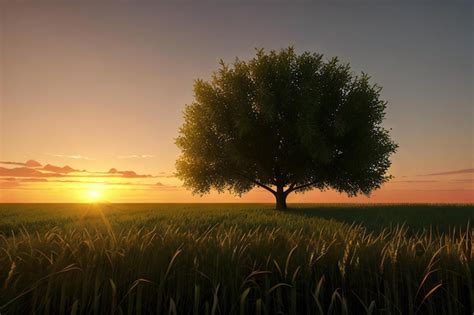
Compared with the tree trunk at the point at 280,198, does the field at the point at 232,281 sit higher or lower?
lower

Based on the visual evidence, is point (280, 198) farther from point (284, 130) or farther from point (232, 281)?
point (232, 281)

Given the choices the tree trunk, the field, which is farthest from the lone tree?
the field

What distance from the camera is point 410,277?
430 centimetres

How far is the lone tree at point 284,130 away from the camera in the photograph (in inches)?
1083

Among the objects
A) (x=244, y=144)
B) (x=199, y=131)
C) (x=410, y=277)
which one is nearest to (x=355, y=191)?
(x=244, y=144)

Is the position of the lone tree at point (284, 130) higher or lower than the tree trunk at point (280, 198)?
higher

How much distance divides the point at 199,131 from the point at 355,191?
46.9ft

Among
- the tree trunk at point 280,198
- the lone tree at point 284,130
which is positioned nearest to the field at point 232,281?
→ the lone tree at point 284,130

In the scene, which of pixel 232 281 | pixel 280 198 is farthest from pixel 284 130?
pixel 232 281

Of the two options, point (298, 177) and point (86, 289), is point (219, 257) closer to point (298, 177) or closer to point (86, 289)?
point (86, 289)

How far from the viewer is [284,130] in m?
28.1

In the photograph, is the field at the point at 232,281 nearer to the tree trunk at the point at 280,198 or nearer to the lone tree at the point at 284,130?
the lone tree at the point at 284,130

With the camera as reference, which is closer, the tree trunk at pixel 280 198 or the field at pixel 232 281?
the field at pixel 232 281

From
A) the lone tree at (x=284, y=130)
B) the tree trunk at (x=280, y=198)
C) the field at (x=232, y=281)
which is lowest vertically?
the field at (x=232, y=281)
